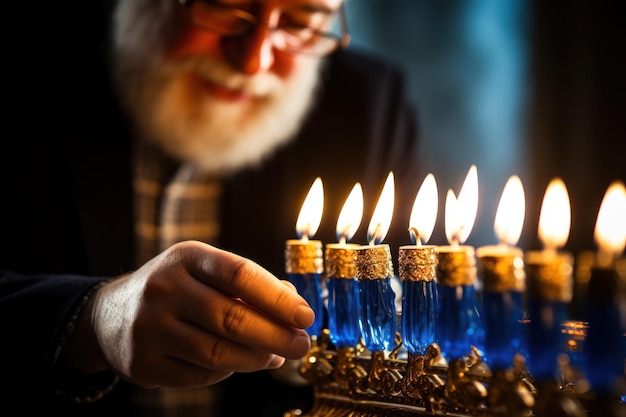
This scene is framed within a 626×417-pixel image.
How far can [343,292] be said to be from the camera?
3.44ft

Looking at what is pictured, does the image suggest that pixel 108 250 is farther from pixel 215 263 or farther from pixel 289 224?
pixel 215 263

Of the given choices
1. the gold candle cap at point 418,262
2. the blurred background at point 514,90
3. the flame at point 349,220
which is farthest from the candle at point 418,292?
the blurred background at point 514,90

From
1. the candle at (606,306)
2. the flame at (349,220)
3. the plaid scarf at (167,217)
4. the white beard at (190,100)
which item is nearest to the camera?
the candle at (606,306)

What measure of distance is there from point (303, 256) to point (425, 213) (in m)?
0.23

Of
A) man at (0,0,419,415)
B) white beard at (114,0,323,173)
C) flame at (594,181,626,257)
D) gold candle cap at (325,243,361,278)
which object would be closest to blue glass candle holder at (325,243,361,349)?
gold candle cap at (325,243,361,278)

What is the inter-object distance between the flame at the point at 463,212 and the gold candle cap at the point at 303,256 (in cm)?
25

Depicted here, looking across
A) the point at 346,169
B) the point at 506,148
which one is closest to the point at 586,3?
the point at 506,148

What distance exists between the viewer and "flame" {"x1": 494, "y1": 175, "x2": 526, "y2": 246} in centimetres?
83

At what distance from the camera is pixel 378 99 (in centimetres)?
306

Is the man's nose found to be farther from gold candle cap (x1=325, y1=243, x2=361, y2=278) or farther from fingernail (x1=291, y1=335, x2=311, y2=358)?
fingernail (x1=291, y1=335, x2=311, y2=358)

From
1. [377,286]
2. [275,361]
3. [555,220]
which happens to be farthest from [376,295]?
[555,220]

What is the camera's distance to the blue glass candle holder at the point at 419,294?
944 mm

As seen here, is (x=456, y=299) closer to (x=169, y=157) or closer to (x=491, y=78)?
(x=169, y=157)

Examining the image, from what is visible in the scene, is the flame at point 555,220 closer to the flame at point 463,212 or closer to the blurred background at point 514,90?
the flame at point 463,212
